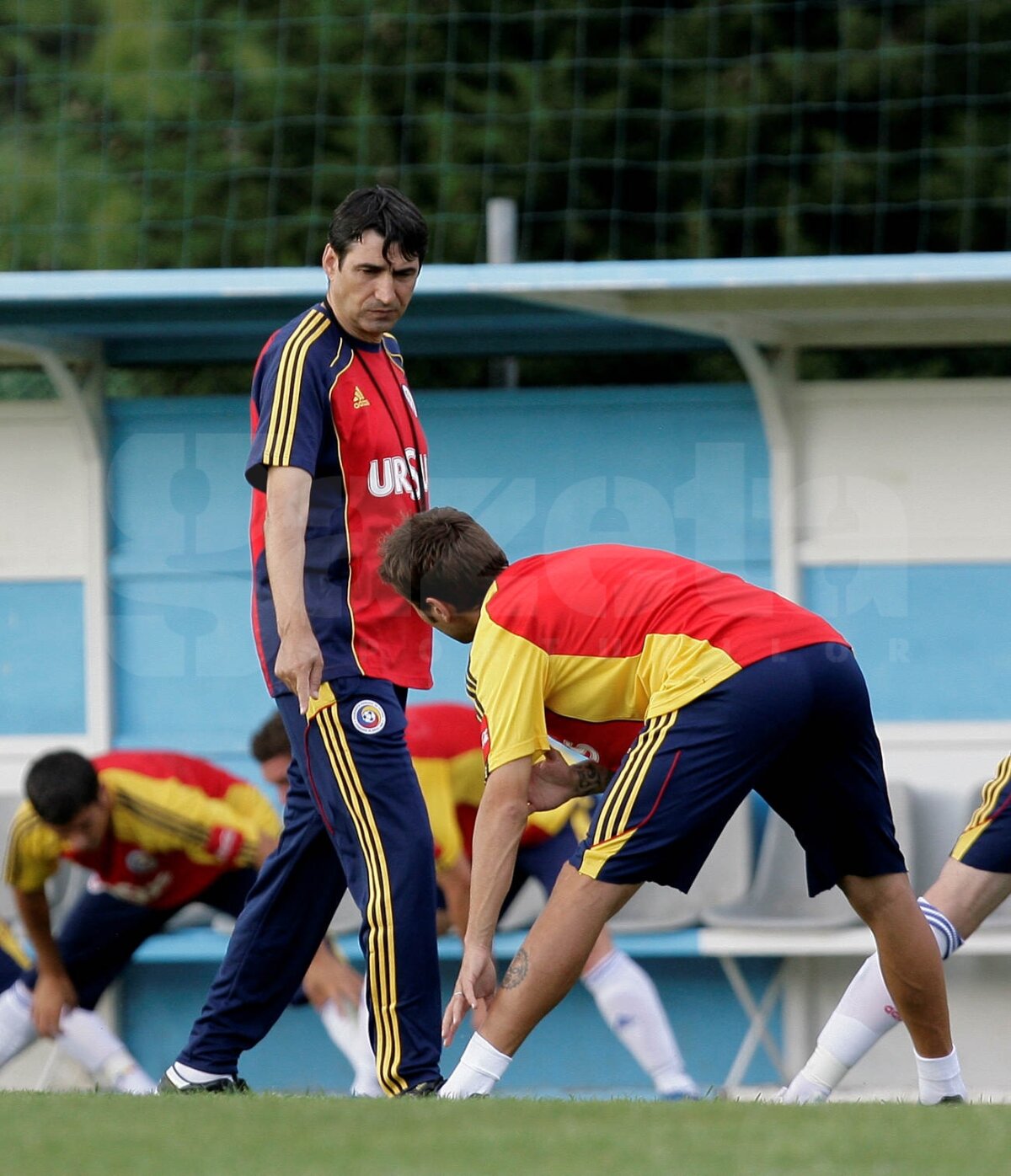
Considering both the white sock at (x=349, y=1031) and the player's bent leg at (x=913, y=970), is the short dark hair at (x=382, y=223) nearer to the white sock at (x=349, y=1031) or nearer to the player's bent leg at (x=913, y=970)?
the player's bent leg at (x=913, y=970)

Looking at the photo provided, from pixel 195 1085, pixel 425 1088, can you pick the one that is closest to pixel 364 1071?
pixel 195 1085

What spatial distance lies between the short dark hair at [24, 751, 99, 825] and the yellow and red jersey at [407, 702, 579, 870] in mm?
990

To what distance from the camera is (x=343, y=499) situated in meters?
4.23

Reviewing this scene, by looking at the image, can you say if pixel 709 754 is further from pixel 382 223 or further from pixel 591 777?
pixel 382 223

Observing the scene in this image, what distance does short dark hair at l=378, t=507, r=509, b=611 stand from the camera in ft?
12.8

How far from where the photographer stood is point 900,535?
704 centimetres

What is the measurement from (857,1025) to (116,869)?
262 centimetres

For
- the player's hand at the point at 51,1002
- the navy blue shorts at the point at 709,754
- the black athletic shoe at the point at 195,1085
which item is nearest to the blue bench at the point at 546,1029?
the player's hand at the point at 51,1002

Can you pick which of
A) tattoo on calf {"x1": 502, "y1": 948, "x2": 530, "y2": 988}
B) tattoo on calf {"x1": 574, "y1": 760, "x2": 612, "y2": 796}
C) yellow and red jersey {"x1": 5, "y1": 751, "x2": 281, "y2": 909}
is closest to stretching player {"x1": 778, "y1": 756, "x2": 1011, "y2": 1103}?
tattoo on calf {"x1": 574, "y1": 760, "x2": 612, "y2": 796}

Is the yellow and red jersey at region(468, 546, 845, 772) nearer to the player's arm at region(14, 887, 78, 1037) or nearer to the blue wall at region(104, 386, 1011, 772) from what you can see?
the player's arm at region(14, 887, 78, 1037)

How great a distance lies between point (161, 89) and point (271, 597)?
7.96 m

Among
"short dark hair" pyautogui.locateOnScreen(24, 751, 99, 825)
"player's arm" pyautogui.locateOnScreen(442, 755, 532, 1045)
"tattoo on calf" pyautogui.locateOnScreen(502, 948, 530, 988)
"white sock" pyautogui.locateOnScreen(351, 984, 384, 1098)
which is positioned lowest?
"white sock" pyautogui.locateOnScreen(351, 984, 384, 1098)

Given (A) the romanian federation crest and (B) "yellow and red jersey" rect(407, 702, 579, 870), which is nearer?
(A) the romanian federation crest

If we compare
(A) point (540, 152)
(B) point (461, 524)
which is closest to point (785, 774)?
(B) point (461, 524)
